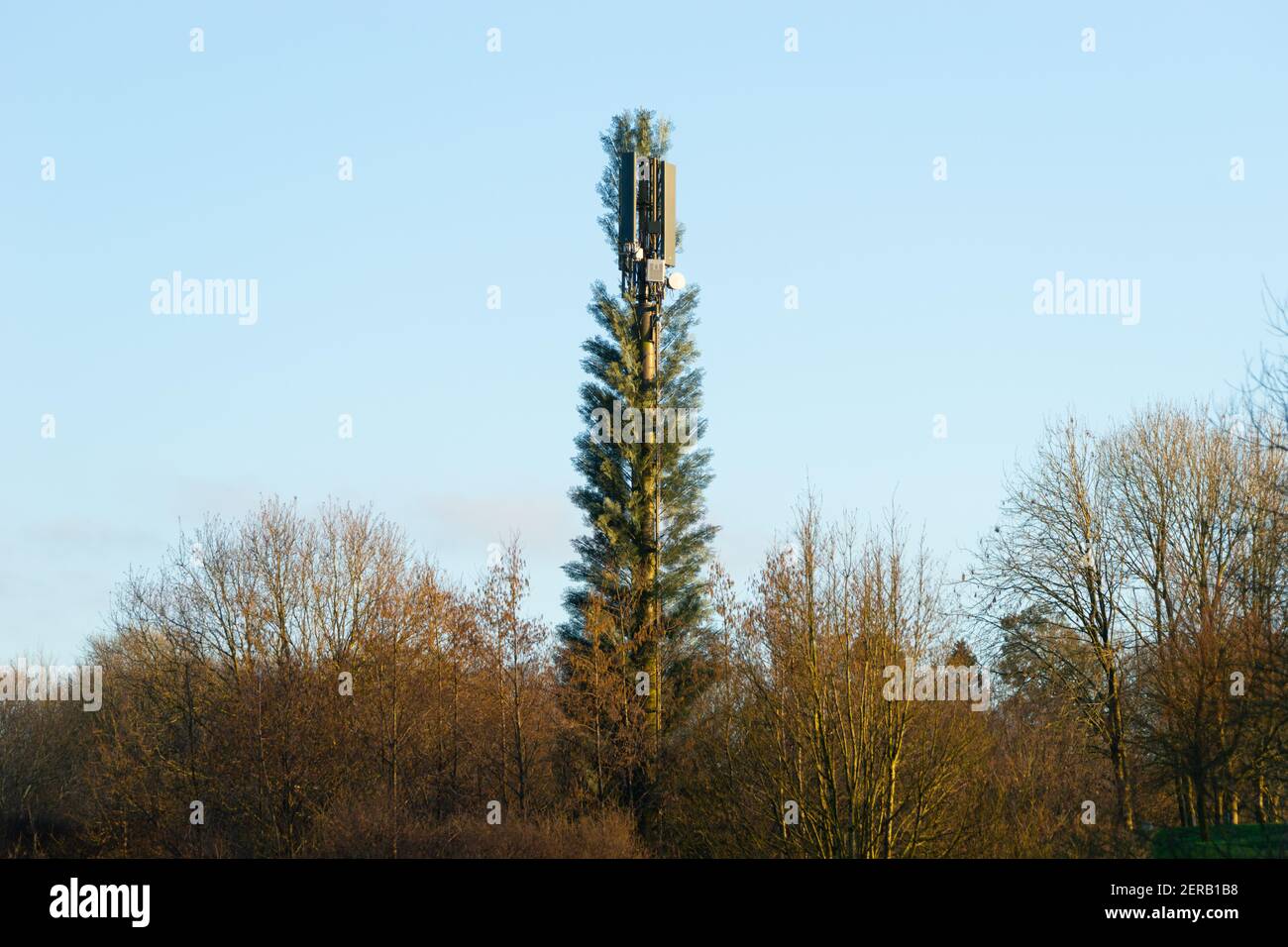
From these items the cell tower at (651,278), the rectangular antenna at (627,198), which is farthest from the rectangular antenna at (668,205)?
the rectangular antenna at (627,198)

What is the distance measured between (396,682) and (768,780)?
10956 millimetres

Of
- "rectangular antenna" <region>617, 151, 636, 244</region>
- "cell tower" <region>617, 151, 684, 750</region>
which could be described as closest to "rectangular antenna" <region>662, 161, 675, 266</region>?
"cell tower" <region>617, 151, 684, 750</region>

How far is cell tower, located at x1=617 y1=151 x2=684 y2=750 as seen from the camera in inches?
1302

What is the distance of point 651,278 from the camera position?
34906 mm

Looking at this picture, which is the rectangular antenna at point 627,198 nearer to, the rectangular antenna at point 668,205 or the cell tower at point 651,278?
the cell tower at point 651,278

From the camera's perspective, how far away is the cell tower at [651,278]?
33.1 metres

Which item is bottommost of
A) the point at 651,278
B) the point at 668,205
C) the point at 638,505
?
the point at 638,505

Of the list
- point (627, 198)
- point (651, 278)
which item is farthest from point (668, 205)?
point (651, 278)

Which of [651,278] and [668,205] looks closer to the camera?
[668,205]

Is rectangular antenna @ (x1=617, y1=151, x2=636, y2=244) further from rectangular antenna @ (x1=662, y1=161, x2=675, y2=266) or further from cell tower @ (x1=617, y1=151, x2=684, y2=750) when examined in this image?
rectangular antenna @ (x1=662, y1=161, x2=675, y2=266)

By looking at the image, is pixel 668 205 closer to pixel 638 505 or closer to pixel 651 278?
pixel 651 278

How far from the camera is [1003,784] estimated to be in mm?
25172
